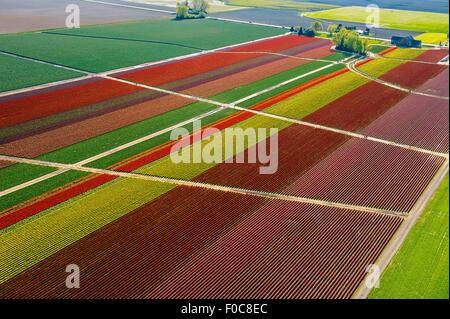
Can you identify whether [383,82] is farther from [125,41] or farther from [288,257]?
[125,41]

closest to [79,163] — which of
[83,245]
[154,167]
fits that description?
[154,167]

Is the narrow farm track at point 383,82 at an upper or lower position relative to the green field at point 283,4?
lower

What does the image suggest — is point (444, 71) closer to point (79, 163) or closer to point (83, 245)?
point (79, 163)

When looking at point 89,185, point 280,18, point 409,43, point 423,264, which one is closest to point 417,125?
point 423,264

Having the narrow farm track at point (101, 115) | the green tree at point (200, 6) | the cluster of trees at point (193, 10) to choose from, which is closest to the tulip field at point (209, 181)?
the narrow farm track at point (101, 115)

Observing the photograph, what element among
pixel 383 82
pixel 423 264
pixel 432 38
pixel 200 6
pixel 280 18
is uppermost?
pixel 200 6

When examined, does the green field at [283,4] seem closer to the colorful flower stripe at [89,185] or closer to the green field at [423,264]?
the colorful flower stripe at [89,185]
